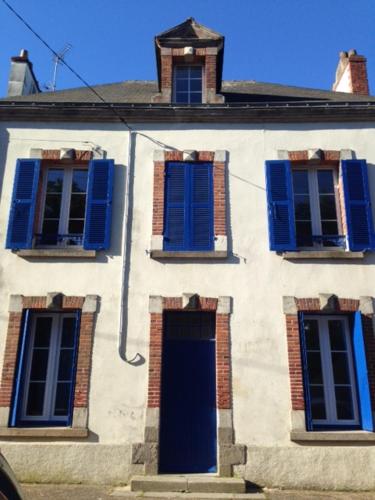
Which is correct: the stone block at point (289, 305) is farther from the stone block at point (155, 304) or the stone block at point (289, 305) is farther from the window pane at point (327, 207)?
the stone block at point (155, 304)

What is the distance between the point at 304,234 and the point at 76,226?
159 inches

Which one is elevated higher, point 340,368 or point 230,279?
point 230,279

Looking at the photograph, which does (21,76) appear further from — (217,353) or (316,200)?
(217,353)

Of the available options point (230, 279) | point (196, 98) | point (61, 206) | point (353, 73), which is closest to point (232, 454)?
point (230, 279)

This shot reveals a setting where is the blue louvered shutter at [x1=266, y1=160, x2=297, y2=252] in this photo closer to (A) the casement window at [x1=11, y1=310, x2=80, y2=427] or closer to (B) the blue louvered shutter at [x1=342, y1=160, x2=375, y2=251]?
(B) the blue louvered shutter at [x1=342, y1=160, x2=375, y2=251]

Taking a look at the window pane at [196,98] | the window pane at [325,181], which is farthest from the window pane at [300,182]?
the window pane at [196,98]

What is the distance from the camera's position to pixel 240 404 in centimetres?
672

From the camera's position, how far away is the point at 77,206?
7.99 meters

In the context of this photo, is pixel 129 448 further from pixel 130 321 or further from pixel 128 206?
pixel 128 206

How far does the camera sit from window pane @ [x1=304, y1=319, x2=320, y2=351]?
7.14 m

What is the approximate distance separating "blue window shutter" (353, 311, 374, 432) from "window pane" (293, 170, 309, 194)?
94.3 inches

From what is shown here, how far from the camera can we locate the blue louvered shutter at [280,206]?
745 cm

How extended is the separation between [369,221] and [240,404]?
3.74 meters

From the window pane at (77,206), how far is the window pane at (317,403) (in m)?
4.90
